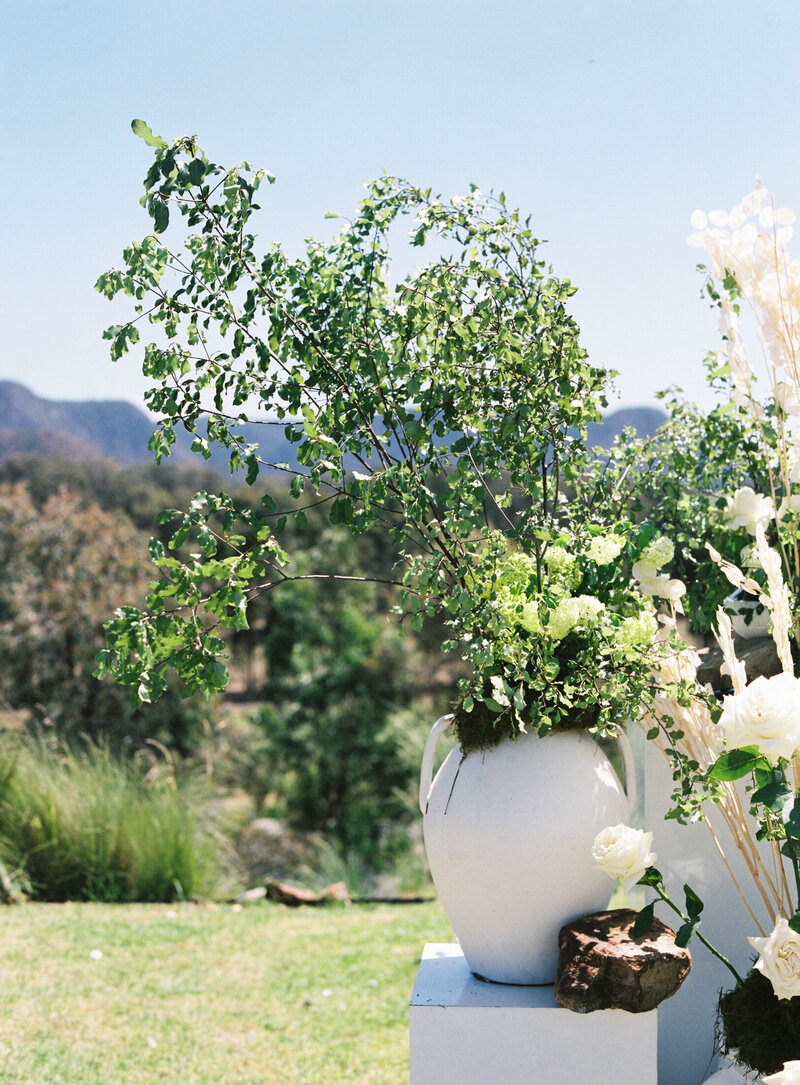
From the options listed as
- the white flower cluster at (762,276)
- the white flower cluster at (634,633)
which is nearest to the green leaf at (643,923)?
the white flower cluster at (634,633)

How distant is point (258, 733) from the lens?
8.88m

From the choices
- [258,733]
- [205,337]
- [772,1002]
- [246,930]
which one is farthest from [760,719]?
[258,733]

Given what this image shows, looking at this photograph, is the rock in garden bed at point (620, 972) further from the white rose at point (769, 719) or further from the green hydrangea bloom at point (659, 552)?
the green hydrangea bloom at point (659, 552)

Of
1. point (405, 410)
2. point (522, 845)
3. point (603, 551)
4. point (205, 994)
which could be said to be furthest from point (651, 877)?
point (205, 994)

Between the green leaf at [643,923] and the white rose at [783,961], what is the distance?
20 cm

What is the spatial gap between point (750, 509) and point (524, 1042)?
1.22 meters

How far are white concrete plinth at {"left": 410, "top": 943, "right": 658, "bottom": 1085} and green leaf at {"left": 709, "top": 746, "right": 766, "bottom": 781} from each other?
1.65 ft

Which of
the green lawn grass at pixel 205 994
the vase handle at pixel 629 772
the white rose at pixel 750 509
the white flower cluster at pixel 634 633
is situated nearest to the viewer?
the white flower cluster at pixel 634 633

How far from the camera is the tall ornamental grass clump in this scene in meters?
5.37

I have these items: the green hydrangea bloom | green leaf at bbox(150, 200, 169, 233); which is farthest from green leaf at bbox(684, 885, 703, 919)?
green leaf at bbox(150, 200, 169, 233)

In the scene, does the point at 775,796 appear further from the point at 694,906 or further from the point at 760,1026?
the point at 760,1026

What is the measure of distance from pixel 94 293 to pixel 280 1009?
10.3ft

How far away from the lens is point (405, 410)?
2049mm

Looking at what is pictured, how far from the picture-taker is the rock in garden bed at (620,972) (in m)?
1.71
